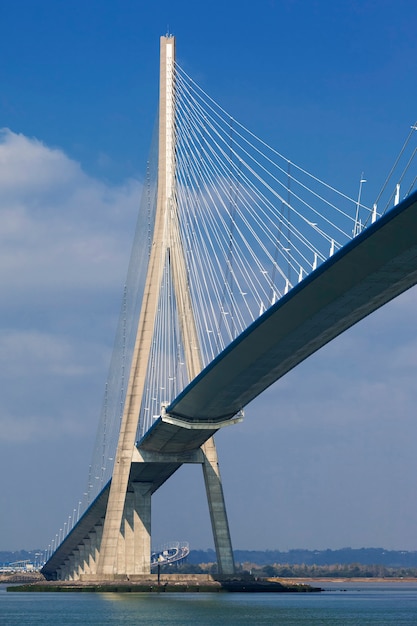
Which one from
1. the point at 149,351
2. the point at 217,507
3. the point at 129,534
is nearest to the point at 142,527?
the point at 129,534

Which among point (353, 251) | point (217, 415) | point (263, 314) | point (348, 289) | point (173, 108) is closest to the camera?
point (353, 251)

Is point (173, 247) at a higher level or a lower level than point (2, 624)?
higher

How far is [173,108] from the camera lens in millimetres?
45562

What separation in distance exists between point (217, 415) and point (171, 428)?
212cm

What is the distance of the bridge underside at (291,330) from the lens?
2691 cm

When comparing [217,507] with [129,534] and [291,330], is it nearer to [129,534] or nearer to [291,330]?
[129,534]

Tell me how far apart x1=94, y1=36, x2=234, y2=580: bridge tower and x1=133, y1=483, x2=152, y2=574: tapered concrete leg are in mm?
5328

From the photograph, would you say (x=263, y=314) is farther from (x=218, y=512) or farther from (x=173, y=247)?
(x=218, y=512)

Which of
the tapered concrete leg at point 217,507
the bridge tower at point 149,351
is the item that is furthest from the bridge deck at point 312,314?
the tapered concrete leg at point 217,507

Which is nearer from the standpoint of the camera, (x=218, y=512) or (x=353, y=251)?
(x=353, y=251)

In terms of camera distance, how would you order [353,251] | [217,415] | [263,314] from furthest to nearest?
[217,415] < [263,314] < [353,251]

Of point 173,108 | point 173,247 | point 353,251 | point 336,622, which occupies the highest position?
point 173,108

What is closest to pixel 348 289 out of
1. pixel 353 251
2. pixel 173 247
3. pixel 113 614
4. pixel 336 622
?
pixel 353 251

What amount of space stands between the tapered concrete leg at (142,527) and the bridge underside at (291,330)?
178 inches
